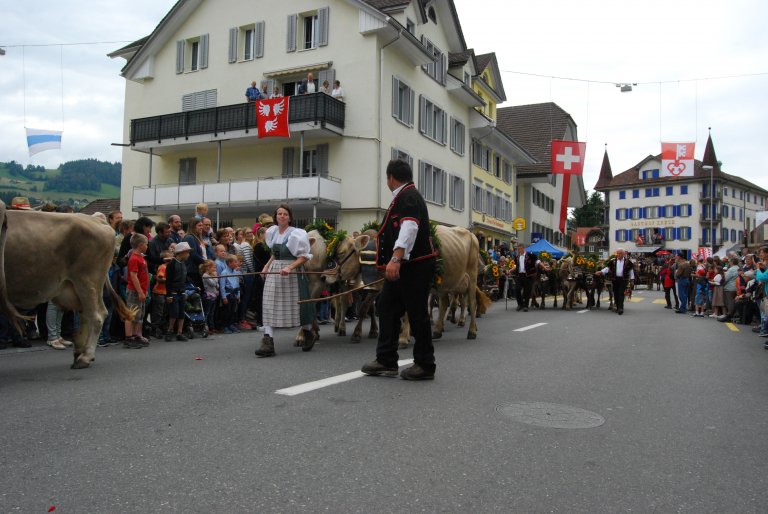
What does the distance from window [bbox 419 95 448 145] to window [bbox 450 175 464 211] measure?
2627 millimetres

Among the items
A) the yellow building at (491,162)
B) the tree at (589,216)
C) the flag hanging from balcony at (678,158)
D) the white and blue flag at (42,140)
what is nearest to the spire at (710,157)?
the tree at (589,216)

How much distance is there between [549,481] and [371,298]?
6659 mm

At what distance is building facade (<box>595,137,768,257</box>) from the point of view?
294ft

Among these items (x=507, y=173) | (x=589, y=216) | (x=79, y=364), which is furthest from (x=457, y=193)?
(x=589, y=216)

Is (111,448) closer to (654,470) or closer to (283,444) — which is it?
(283,444)

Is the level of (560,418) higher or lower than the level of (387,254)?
lower

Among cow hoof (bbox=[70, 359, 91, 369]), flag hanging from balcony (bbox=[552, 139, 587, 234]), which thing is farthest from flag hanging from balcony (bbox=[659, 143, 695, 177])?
cow hoof (bbox=[70, 359, 91, 369])

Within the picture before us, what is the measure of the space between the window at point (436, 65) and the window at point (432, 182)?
183 inches

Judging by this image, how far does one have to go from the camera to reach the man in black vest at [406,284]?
6.46 m

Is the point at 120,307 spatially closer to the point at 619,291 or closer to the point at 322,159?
the point at 619,291

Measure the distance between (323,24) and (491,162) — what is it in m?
17.4

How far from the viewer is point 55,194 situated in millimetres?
104875

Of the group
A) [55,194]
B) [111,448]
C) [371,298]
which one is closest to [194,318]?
[371,298]

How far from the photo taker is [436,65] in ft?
109
